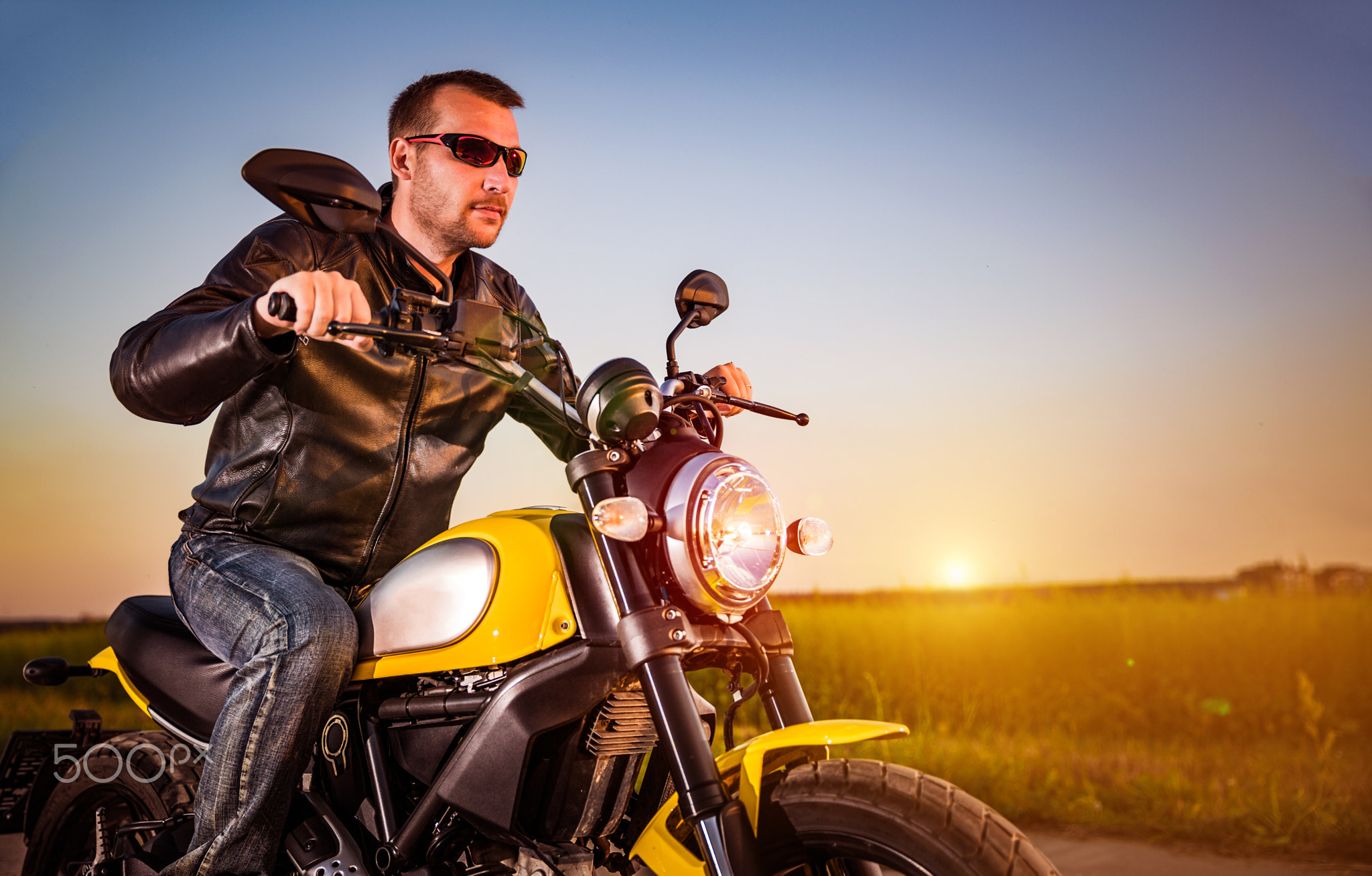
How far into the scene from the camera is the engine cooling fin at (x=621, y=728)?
161 centimetres

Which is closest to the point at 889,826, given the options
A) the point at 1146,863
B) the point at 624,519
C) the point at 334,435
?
the point at 624,519

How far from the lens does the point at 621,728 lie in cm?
164

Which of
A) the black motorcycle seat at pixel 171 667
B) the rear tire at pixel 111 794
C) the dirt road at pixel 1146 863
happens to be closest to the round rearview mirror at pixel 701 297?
the black motorcycle seat at pixel 171 667

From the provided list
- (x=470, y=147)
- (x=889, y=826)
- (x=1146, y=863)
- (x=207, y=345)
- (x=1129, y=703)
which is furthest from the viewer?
(x=1129, y=703)

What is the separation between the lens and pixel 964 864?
121 cm

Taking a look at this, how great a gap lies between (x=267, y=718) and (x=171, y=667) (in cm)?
50

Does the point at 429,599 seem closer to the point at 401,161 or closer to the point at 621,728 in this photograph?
the point at 621,728

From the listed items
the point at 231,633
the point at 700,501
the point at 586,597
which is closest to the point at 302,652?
the point at 231,633

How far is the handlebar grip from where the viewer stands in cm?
145

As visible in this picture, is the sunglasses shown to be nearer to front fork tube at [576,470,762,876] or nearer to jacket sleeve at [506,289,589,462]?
jacket sleeve at [506,289,589,462]

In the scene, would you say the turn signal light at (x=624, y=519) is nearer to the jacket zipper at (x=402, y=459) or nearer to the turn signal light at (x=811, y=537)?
the turn signal light at (x=811, y=537)

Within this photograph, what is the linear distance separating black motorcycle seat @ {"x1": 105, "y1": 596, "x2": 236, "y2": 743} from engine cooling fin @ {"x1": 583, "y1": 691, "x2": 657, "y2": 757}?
33.7 inches

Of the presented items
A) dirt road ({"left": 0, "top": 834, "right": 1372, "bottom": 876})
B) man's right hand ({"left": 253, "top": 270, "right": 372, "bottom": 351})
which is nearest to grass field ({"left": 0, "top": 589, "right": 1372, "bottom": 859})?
dirt road ({"left": 0, "top": 834, "right": 1372, "bottom": 876})

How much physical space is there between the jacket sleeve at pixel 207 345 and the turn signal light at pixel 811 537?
3.10 feet
